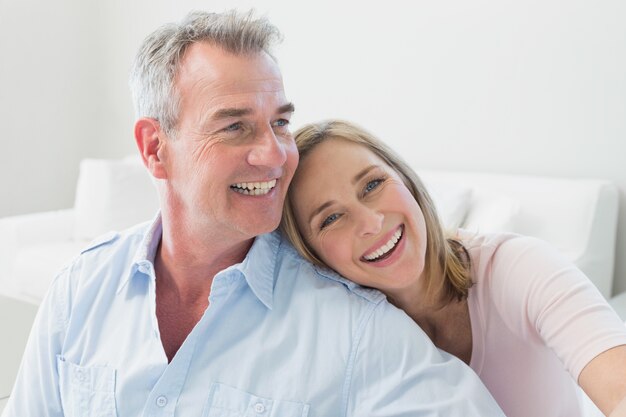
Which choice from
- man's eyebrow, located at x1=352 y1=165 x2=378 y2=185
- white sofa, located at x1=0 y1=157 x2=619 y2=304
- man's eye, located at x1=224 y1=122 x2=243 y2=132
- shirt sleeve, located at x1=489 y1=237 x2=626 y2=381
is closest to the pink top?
shirt sleeve, located at x1=489 y1=237 x2=626 y2=381

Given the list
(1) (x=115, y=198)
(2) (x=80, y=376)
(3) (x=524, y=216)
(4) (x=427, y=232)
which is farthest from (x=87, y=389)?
(1) (x=115, y=198)

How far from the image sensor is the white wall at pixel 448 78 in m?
2.76

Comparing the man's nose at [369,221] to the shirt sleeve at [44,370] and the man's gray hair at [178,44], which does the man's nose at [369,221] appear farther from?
the shirt sleeve at [44,370]

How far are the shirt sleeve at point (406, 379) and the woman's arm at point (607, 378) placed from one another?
0.14 meters

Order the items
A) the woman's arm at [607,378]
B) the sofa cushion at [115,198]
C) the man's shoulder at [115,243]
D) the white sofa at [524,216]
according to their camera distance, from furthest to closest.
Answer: the sofa cushion at [115,198] < the white sofa at [524,216] < the man's shoulder at [115,243] < the woman's arm at [607,378]

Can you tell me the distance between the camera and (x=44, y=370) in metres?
1.29

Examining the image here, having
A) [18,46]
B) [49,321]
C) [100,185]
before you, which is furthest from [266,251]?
[18,46]

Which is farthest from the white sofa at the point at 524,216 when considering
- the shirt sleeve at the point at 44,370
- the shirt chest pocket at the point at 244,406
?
the shirt chest pocket at the point at 244,406

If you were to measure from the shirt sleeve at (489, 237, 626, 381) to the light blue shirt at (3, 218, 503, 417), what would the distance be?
0.49 feet

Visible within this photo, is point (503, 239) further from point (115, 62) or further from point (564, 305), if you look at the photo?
point (115, 62)

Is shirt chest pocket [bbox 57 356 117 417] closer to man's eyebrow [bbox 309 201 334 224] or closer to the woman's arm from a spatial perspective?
man's eyebrow [bbox 309 201 334 224]

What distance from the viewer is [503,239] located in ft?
4.27

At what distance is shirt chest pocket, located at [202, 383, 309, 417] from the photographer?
1.09 metres

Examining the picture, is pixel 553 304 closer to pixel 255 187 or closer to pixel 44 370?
pixel 255 187
